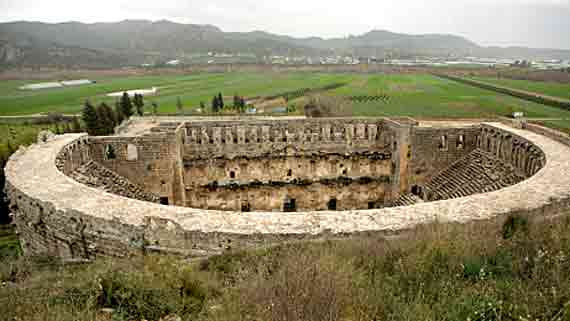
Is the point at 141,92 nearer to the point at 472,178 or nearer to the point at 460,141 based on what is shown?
the point at 460,141

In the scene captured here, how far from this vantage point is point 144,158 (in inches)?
711

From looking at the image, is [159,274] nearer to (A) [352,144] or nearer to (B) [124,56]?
(A) [352,144]

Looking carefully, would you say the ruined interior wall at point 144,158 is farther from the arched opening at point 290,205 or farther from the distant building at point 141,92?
the distant building at point 141,92

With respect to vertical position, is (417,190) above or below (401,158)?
below

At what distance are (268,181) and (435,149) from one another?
9.55 m

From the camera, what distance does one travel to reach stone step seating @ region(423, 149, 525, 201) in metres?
15.9

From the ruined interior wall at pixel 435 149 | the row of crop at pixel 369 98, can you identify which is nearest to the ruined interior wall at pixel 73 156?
the ruined interior wall at pixel 435 149

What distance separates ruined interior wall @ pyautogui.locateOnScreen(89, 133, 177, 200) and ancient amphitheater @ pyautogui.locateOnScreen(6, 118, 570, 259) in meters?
0.05

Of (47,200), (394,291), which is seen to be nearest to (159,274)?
(394,291)

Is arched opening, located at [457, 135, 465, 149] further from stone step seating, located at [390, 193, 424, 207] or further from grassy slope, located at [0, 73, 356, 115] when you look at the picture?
grassy slope, located at [0, 73, 356, 115]

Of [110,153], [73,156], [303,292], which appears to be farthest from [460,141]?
[73,156]

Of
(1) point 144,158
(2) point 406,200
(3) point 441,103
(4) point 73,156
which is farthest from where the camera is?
(3) point 441,103

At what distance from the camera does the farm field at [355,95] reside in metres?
43.0

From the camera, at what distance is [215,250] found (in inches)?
328
